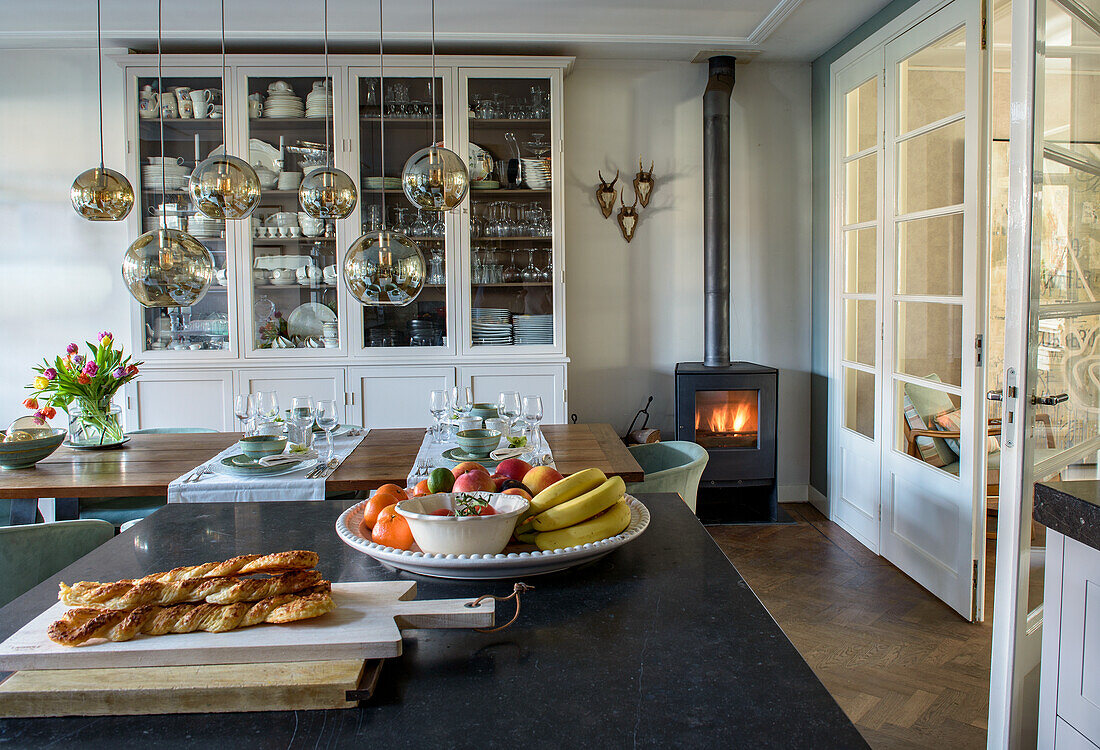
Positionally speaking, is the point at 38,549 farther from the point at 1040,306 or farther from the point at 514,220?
the point at 514,220

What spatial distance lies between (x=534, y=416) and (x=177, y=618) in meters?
1.83

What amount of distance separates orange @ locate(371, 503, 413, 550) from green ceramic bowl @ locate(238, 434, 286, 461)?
4.93 feet

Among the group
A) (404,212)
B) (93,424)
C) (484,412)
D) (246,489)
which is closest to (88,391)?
(93,424)

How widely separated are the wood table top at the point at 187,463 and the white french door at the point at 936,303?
139 centimetres

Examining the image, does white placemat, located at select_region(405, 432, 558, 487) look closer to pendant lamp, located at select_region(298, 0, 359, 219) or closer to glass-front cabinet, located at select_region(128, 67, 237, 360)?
pendant lamp, located at select_region(298, 0, 359, 219)

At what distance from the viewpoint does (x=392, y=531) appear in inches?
49.8

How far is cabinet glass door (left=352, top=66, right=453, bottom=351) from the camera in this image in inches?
170

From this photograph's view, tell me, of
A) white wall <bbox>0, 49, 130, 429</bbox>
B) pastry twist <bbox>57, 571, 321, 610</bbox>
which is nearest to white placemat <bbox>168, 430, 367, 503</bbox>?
pastry twist <bbox>57, 571, 321, 610</bbox>

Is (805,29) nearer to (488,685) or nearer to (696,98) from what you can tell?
(696,98)

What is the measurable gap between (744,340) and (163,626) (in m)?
4.33

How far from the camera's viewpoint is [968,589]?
3.09 meters

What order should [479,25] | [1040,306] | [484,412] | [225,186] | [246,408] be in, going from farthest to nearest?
[479,25], [484,412], [246,408], [225,186], [1040,306]

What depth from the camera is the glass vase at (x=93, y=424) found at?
2.96 meters

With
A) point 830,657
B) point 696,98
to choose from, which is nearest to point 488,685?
point 830,657
